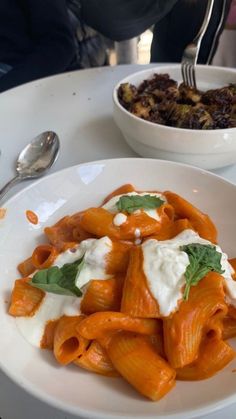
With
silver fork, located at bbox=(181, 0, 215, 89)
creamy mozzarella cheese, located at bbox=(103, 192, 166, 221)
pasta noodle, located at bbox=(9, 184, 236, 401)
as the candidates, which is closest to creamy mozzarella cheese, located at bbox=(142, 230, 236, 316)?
pasta noodle, located at bbox=(9, 184, 236, 401)

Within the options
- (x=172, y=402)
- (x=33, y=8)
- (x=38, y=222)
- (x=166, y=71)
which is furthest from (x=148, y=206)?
(x=33, y=8)

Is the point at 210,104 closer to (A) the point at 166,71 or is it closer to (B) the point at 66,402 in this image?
(A) the point at 166,71

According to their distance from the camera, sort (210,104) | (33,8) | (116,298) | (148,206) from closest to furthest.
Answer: (116,298), (148,206), (210,104), (33,8)

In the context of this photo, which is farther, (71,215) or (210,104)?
(210,104)

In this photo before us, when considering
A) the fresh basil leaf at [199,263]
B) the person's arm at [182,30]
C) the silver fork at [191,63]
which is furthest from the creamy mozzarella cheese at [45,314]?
the person's arm at [182,30]

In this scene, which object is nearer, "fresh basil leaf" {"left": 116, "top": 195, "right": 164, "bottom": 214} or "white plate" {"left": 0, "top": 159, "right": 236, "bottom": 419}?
"white plate" {"left": 0, "top": 159, "right": 236, "bottom": 419}

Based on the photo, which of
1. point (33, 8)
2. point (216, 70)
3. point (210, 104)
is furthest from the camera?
point (33, 8)

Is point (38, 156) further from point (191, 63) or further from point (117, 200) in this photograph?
point (191, 63)

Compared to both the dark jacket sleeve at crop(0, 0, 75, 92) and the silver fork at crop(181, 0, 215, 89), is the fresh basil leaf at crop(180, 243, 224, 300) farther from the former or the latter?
the dark jacket sleeve at crop(0, 0, 75, 92)

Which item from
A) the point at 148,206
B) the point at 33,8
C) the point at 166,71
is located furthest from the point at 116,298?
the point at 33,8

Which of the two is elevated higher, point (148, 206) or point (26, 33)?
point (148, 206)
